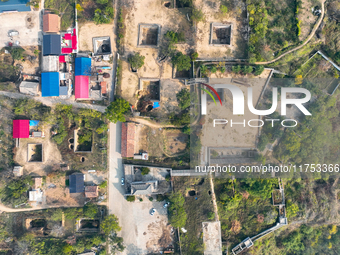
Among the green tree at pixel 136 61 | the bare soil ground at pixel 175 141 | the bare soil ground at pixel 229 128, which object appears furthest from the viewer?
the bare soil ground at pixel 175 141

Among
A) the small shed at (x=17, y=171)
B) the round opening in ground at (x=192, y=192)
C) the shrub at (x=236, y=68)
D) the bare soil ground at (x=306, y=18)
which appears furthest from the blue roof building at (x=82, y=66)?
the bare soil ground at (x=306, y=18)

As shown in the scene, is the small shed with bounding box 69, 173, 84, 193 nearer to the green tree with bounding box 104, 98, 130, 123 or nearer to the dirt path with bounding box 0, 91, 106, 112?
the green tree with bounding box 104, 98, 130, 123

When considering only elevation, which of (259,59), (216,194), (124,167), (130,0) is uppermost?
(130,0)

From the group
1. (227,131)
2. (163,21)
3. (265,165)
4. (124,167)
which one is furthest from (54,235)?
(163,21)

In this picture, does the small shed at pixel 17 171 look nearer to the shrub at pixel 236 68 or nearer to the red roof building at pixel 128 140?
the red roof building at pixel 128 140

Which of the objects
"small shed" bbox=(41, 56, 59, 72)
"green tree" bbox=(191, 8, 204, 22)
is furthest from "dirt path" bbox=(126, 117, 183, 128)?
"green tree" bbox=(191, 8, 204, 22)

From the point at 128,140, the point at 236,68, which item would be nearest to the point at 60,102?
the point at 128,140

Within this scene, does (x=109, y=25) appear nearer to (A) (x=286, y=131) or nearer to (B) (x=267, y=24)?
(B) (x=267, y=24)

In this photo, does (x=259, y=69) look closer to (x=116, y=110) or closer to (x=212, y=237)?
(x=116, y=110)
